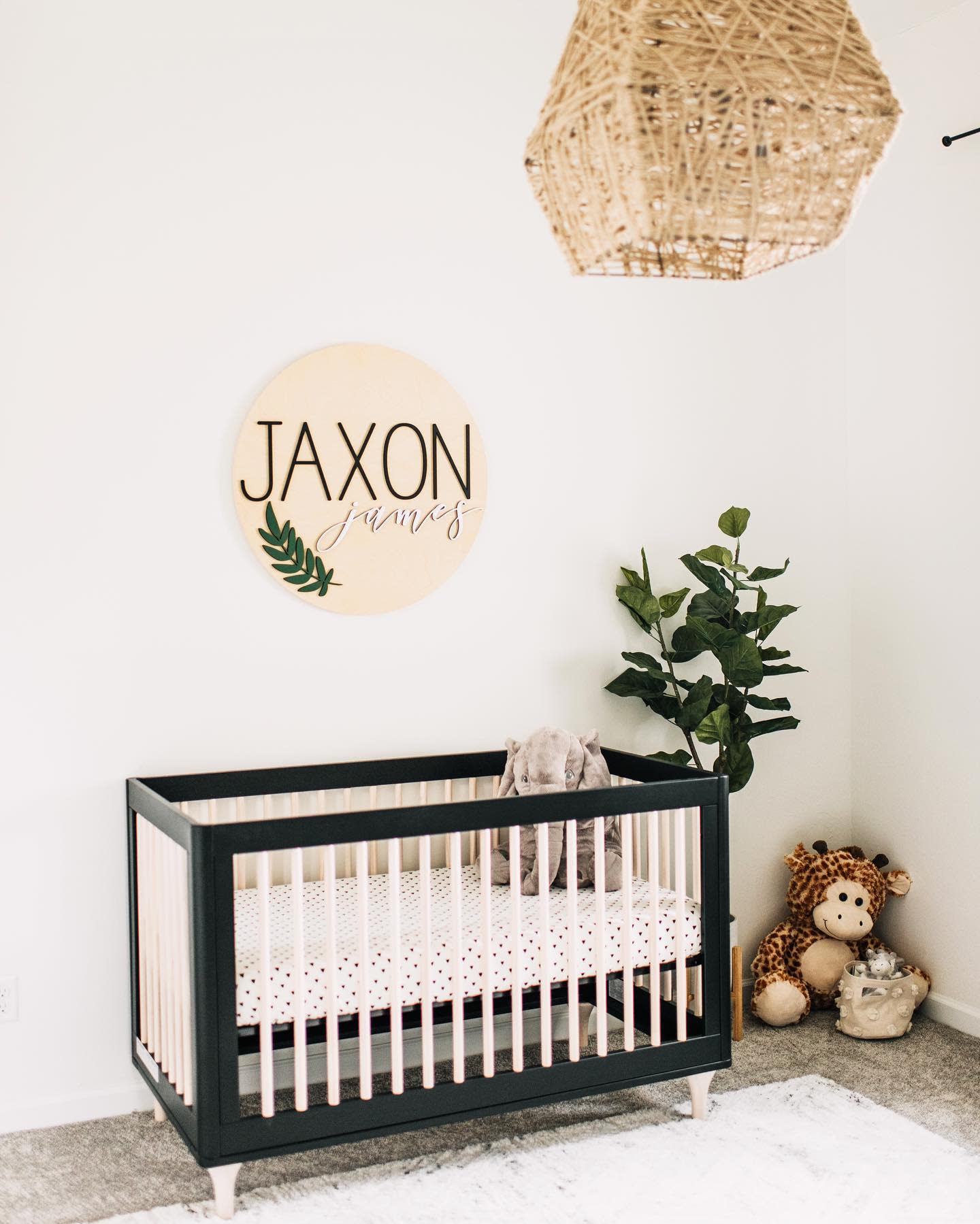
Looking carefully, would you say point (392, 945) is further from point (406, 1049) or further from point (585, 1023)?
point (585, 1023)

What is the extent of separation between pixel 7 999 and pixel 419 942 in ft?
3.03

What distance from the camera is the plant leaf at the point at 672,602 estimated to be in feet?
9.86

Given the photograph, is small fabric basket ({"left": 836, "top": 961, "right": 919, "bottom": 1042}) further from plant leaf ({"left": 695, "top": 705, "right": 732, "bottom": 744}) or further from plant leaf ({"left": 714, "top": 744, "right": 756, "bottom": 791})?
plant leaf ({"left": 695, "top": 705, "right": 732, "bottom": 744})

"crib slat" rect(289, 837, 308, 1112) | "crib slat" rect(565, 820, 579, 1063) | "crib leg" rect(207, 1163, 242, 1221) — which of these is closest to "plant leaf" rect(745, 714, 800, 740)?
"crib slat" rect(565, 820, 579, 1063)

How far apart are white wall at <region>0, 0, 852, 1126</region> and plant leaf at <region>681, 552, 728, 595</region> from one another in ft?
0.61

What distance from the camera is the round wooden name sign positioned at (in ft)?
8.91

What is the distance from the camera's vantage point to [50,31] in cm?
249

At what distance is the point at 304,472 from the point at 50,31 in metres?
1.07

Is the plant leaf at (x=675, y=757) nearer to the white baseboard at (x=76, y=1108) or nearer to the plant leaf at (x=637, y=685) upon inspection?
the plant leaf at (x=637, y=685)

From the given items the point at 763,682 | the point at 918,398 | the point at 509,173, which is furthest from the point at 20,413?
the point at 918,398

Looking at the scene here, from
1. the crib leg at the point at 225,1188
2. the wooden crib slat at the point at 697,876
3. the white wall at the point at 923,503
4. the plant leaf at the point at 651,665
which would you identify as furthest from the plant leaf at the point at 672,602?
the crib leg at the point at 225,1188

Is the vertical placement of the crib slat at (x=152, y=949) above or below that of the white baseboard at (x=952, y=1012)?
above

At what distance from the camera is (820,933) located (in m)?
3.24

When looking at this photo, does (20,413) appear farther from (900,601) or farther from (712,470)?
(900,601)
